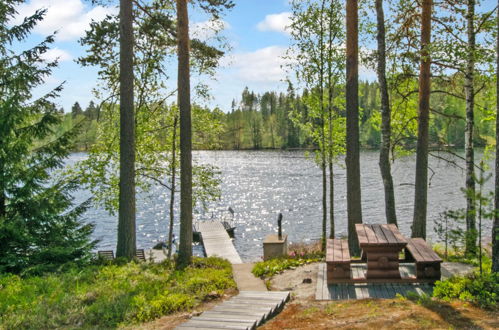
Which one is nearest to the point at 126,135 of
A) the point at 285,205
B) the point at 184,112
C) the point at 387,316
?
the point at 184,112

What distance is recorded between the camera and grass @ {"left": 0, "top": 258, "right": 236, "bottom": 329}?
660 centimetres

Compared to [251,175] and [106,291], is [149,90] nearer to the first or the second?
[106,291]

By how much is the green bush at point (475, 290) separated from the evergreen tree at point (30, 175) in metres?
8.32

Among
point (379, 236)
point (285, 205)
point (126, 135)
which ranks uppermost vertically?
point (126, 135)

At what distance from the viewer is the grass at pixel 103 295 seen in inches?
260

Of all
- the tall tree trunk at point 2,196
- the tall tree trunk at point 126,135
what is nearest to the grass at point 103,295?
the tall tree trunk at point 126,135

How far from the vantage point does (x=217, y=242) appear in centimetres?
2309

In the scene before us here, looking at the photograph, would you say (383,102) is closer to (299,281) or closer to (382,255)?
(382,255)

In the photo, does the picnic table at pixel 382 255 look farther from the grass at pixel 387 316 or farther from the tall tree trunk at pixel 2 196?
the tall tree trunk at pixel 2 196

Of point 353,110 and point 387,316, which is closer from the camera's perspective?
point 387,316

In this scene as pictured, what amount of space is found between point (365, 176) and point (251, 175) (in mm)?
16580

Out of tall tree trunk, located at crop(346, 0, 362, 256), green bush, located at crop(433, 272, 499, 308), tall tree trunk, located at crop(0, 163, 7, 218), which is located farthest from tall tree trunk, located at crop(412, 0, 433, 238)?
tall tree trunk, located at crop(0, 163, 7, 218)

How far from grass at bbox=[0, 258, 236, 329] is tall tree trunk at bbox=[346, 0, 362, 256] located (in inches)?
158

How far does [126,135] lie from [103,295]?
194 inches
